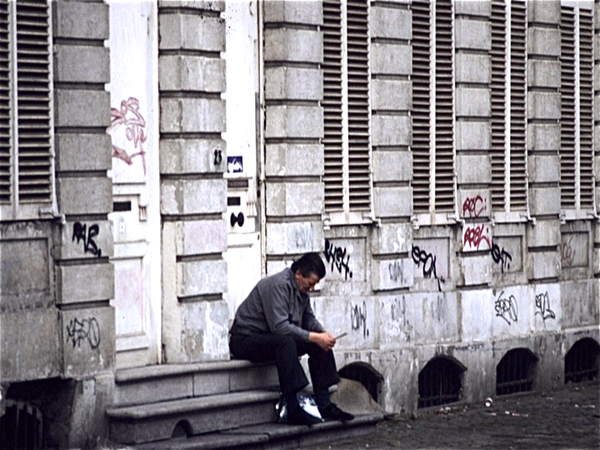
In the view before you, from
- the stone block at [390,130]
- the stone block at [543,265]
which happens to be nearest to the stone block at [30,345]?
the stone block at [390,130]

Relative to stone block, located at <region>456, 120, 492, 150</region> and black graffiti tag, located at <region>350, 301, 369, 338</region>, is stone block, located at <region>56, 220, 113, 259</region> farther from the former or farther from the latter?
stone block, located at <region>456, 120, 492, 150</region>

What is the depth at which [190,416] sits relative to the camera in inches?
502

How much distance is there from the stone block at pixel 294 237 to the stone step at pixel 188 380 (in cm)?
134

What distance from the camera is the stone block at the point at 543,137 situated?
58.6 feet

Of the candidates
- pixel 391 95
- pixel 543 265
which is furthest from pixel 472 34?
pixel 543 265

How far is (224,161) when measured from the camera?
1399 centimetres

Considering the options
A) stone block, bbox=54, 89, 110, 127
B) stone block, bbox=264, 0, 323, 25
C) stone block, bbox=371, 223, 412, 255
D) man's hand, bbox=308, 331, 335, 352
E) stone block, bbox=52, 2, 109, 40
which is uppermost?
stone block, bbox=264, 0, 323, 25

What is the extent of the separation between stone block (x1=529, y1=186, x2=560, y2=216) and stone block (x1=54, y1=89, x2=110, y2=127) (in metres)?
6.75

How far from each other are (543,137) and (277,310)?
18.8 ft

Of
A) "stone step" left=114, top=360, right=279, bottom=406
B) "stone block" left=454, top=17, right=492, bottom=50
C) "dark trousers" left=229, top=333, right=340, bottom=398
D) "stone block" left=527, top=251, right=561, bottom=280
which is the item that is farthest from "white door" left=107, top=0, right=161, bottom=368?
"stone block" left=527, top=251, right=561, bottom=280

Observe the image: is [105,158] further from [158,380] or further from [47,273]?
[158,380]

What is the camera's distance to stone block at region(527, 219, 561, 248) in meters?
17.8

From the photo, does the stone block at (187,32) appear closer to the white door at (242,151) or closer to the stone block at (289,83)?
the white door at (242,151)

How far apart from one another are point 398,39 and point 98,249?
4.69m
